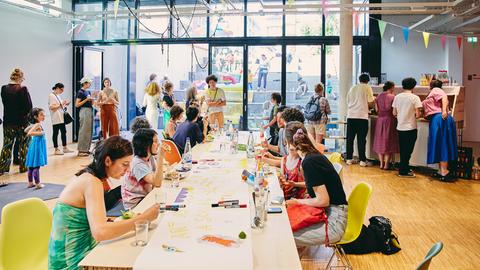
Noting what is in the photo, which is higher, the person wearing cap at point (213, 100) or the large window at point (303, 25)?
the large window at point (303, 25)

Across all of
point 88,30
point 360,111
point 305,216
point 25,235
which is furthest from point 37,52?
point 305,216

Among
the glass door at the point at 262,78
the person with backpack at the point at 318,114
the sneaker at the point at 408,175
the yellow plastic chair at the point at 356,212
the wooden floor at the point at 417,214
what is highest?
the glass door at the point at 262,78

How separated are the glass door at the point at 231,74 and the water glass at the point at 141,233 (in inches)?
321

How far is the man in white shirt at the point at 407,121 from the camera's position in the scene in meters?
6.81

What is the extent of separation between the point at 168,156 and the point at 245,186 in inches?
68.1

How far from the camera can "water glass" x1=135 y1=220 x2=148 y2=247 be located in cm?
Result: 190

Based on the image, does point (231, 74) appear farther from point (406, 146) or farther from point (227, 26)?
point (406, 146)

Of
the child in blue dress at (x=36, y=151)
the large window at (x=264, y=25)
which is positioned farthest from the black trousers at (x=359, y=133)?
the child in blue dress at (x=36, y=151)

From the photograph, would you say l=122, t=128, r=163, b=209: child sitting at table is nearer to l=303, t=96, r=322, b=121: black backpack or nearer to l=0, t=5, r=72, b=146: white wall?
l=303, t=96, r=322, b=121: black backpack

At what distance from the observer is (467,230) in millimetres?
4363

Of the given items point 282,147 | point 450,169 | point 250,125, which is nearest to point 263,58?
point 250,125

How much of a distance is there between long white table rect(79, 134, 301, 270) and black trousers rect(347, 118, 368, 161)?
5581 mm

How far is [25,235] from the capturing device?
87.7 inches

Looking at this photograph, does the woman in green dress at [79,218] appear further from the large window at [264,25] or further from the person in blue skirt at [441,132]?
the large window at [264,25]
